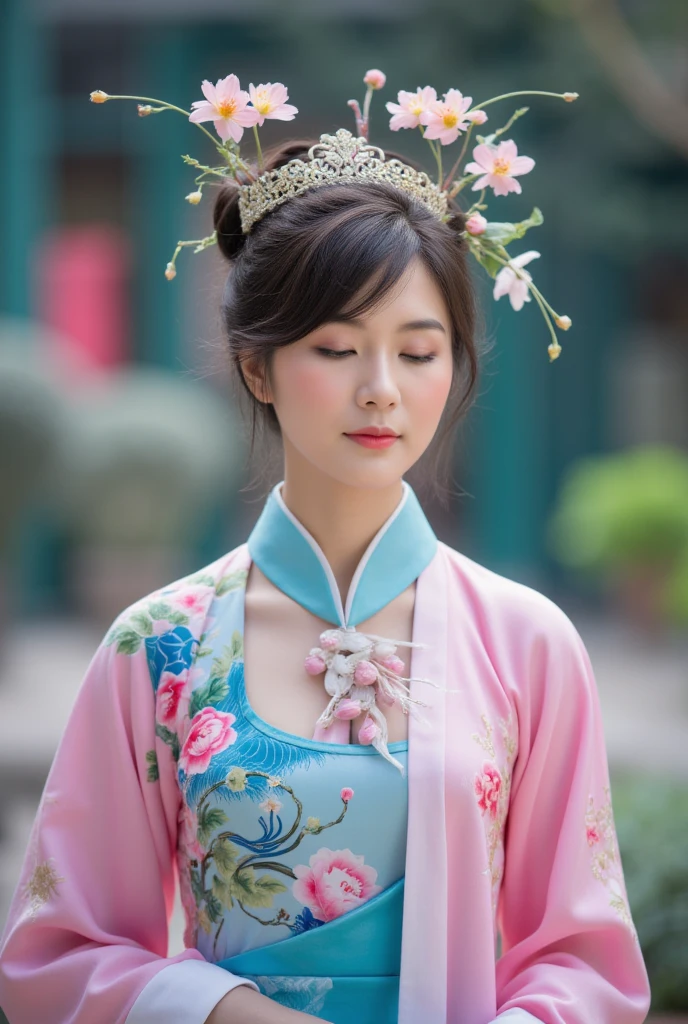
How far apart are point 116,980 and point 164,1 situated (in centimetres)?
745

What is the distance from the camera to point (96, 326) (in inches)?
336

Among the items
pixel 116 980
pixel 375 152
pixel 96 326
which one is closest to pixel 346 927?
pixel 116 980

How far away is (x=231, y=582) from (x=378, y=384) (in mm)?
369

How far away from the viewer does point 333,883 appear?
1.58 m

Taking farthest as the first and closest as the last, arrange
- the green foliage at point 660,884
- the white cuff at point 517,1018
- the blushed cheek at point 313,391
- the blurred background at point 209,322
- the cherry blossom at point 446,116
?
the blurred background at point 209,322 → the green foliage at point 660,884 → the cherry blossom at point 446,116 → the blushed cheek at point 313,391 → the white cuff at point 517,1018

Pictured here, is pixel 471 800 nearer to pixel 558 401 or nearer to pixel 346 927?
pixel 346 927

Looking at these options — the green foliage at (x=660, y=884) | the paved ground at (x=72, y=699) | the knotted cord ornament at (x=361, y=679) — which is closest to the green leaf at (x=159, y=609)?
the knotted cord ornament at (x=361, y=679)

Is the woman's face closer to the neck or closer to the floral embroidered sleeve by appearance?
the neck

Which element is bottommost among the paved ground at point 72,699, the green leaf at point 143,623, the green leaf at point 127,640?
the paved ground at point 72,699

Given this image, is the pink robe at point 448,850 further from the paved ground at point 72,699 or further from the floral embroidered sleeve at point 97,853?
the paved ground at point 72,699

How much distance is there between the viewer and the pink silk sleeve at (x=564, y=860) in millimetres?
1629

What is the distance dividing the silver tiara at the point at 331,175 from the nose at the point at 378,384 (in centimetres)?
26

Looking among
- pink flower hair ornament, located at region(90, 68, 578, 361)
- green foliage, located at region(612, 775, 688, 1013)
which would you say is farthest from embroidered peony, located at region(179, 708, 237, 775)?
green foliage, located at region(612, 775, 688, 1013)

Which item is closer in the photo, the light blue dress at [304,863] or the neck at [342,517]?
the light blue dress at [304,863]
